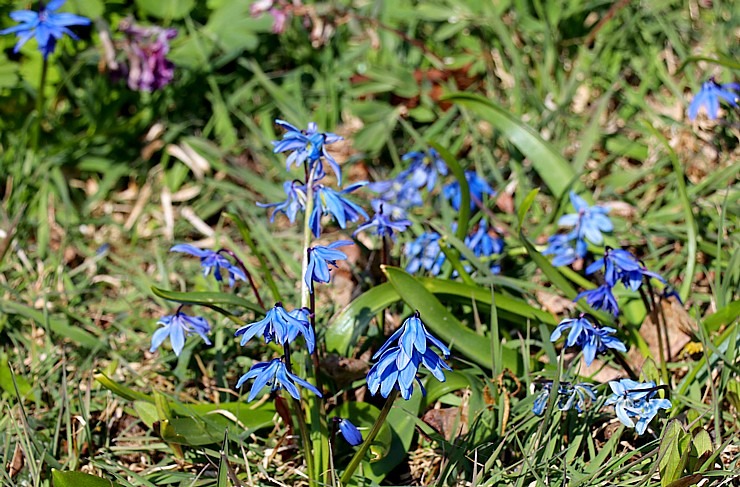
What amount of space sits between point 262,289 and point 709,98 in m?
1.69

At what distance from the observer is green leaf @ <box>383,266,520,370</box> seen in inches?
86.4

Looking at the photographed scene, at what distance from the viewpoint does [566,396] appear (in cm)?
206

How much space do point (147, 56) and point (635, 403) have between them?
2373 mm

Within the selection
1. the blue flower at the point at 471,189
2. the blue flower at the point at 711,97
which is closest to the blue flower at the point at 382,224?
the blue flower at the point at 471,189

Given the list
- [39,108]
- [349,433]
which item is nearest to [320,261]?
A: [349,433]

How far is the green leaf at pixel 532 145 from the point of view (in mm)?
2986

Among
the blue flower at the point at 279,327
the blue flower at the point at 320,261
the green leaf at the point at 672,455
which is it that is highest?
the blue flower at the point at 320,261

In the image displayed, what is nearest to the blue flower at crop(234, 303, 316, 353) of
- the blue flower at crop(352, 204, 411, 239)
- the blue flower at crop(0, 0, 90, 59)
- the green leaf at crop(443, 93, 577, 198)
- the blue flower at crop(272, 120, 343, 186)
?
the blue flower at crop(272, 120, 343, 186)

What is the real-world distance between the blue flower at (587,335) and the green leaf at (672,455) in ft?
0.92

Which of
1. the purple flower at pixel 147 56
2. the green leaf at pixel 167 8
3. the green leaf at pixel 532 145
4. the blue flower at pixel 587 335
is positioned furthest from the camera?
the green leaf at pixel 167 8

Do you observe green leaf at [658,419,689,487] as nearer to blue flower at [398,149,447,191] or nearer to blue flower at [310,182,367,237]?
blue flower at [310,182,367,237]

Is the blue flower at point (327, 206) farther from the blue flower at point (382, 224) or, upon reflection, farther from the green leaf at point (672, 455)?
the green leaf at point (672, 455)

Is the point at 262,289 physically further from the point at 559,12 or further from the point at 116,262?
the point at 559,12

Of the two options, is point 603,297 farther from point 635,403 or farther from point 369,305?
point 369,305
